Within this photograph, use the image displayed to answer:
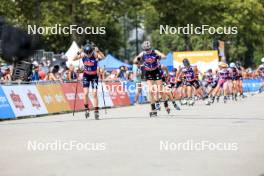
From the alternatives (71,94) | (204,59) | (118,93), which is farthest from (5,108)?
(204,59)

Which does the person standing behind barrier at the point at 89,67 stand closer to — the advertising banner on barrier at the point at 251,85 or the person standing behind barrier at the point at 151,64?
the person standing behind barrier at the point at 151,64

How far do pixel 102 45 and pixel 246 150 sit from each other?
7689cm

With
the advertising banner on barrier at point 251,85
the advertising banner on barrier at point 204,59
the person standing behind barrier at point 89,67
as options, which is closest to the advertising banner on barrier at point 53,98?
the person standing behind barrier at point 89,67

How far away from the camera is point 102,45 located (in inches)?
3457

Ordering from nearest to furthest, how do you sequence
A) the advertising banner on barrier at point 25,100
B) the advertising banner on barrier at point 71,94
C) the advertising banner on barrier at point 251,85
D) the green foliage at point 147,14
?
the advertising banner on barrier at point 25,100 < the advertising banner on barrier at point 71,94 < the advertising banner on barrier at point 251,85 < the green foliage at point 147,14

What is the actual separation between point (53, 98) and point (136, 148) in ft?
40.4

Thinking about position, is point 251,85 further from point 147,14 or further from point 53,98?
point 53,98

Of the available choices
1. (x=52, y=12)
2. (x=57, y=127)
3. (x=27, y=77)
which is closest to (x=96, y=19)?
(x=52, y=12)

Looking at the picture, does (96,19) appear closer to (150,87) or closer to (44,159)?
(150,87)

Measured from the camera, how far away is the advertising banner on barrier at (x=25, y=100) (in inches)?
822

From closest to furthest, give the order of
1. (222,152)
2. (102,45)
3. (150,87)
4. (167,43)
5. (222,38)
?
(222,152), (150,87), (222,38), (102,45), (167,43)

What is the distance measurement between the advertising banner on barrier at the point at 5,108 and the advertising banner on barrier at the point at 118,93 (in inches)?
307

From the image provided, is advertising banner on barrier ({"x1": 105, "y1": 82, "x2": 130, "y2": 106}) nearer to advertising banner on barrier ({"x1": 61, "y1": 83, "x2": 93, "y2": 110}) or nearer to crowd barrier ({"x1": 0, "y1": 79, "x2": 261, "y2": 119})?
crowd barrier ({"x1": 0, "y1": 79, "x2": 261, "y2": 119})

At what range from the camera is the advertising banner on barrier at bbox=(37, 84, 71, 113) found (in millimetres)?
22906
